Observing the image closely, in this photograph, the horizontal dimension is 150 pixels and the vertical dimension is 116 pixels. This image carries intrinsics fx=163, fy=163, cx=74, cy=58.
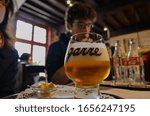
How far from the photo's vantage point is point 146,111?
228 mm

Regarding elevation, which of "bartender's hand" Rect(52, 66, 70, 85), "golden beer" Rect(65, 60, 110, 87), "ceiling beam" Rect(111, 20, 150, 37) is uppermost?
"ceiling beam" Rect(111, 20, 150, 37)

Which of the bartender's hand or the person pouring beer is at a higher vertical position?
the person pouring beer

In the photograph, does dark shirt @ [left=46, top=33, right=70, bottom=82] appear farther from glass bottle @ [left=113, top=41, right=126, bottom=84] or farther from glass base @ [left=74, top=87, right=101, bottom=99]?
glass base @ [left=74, top=87, right=101, bottom=99]

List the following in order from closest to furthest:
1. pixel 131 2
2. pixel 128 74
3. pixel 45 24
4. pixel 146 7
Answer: pixel 128 74
pixel 45 24
pixel 131 2
pixel 146 7

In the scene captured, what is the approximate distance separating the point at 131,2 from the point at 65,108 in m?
2.63

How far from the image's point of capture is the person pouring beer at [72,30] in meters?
0.63

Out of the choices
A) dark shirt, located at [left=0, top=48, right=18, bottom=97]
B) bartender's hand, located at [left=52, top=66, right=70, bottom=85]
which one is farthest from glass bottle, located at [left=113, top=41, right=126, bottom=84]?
dark shirt, located at [left=0, top=48, right=18, bottom=97]

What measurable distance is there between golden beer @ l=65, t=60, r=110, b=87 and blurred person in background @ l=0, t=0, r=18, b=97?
30 cm

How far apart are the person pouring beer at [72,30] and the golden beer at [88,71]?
36cm

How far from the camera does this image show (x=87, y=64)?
0.78 feet

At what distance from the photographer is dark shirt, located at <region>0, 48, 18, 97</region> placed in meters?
0.49

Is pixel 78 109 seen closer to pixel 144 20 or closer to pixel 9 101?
pixel 9 101

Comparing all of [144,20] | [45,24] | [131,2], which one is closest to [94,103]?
[45,24]

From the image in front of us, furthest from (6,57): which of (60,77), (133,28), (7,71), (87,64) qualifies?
(133,28)
